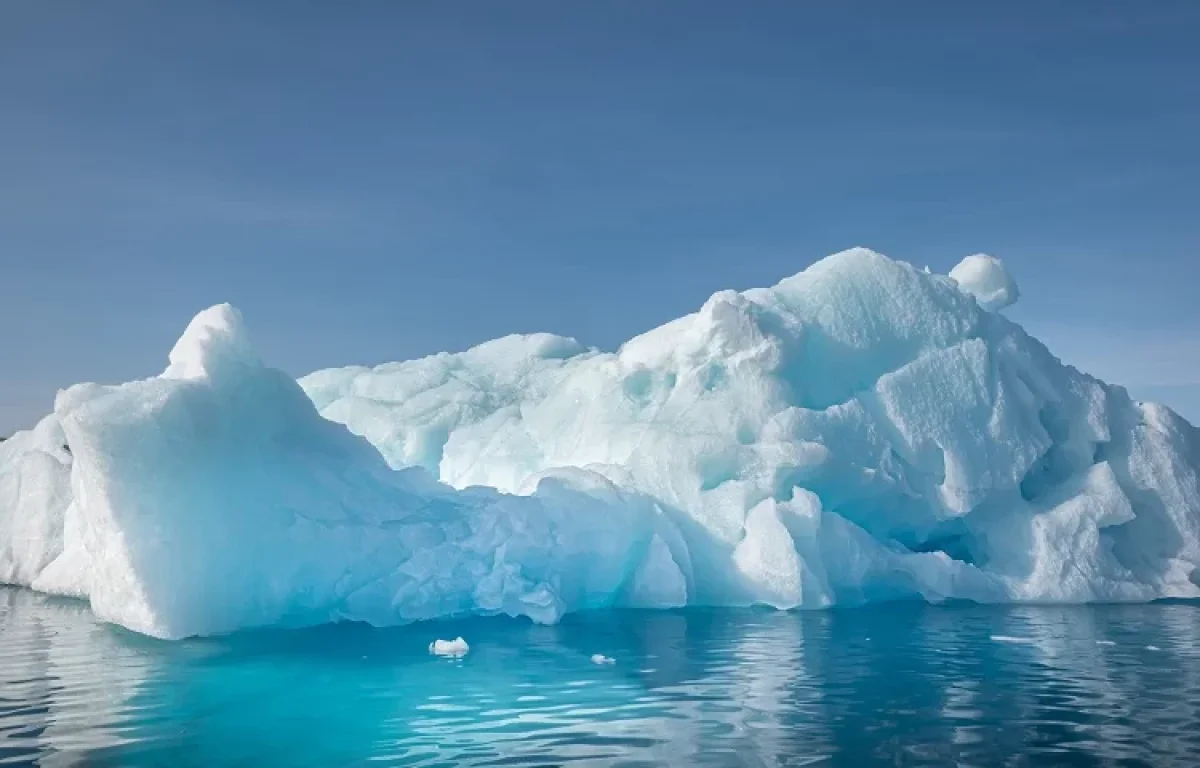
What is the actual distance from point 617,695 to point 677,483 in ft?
29.8

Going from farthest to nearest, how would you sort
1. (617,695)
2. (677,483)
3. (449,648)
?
(677,483), (449,648), (617,695)

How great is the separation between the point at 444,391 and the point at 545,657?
1610cm

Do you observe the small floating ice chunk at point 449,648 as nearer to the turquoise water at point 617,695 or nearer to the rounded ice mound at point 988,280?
the turquoise water at point 617,695

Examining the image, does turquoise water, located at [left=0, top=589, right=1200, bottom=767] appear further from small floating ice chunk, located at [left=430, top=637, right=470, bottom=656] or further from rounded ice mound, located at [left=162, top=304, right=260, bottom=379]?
rounded ice mound, located at [left=162, top=304, right=260, bottom=379]

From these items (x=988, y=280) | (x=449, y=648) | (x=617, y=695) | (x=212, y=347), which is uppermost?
(x=988, y=280)

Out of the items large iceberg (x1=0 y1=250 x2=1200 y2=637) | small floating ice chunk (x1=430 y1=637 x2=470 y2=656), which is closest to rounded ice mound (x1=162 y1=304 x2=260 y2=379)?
large iceberg (x1=0 y1=250 x2=1200 y2=637)

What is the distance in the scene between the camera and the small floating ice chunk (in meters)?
13.0

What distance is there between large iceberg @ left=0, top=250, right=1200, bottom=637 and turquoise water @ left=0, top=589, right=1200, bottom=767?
1.20 metres

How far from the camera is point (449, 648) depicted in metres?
13.1

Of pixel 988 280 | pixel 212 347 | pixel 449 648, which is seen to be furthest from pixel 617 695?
pixel 988 280

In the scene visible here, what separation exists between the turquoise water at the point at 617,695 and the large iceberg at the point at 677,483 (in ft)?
3.94

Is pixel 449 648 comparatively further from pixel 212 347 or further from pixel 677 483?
pixel 677 483

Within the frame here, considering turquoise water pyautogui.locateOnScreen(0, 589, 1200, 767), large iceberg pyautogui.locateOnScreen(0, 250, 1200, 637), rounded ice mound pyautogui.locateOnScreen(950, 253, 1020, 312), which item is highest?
rounded ice mound pyautogui.locateOnScreen(950, 253, 1020, 312)

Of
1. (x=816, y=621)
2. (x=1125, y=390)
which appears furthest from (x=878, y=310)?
(x=816, y=621)
